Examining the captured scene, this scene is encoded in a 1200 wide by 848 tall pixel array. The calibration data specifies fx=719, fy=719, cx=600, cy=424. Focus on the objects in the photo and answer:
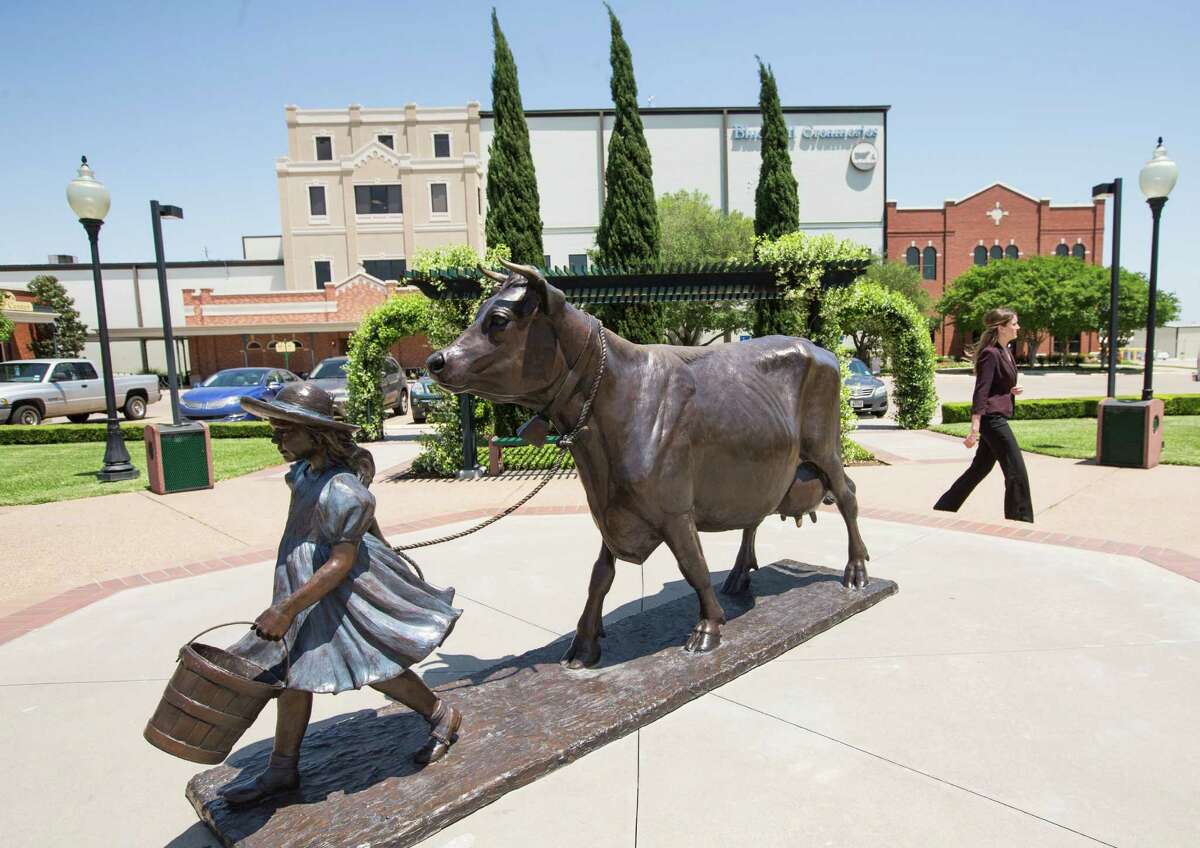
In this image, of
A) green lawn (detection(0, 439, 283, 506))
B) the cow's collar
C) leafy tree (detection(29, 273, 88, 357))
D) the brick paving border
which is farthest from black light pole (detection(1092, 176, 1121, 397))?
leafy tree (detection(29, 273, 88, 357))

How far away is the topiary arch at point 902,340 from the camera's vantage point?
12312 millimetres

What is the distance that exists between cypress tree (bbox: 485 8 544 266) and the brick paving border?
6.49 metres

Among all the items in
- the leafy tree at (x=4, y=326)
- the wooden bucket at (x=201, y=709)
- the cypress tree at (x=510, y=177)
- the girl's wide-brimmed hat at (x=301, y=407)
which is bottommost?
the wooden bucket at (x=201, y=709)

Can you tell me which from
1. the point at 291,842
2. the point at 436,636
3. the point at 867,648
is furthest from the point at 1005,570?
the point at 291,842

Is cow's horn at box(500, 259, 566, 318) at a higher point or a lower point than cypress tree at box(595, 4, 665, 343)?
lower

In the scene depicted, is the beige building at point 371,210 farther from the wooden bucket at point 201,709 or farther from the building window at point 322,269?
the wooden bucket at point 201,709

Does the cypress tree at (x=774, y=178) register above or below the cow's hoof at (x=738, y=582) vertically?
above

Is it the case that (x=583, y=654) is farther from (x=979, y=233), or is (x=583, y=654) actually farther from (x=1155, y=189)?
(x=979, y=233)

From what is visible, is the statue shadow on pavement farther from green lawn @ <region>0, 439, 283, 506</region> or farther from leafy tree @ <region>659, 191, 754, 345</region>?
leafy tree @ <region>659, 191, 754, 345</region>

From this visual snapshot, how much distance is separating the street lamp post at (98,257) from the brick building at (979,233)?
45.5 meters

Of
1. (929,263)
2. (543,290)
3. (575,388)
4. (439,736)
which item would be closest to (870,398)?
(575,388)

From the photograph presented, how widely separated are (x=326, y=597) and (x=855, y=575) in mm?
3249

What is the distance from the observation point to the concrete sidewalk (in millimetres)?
2396

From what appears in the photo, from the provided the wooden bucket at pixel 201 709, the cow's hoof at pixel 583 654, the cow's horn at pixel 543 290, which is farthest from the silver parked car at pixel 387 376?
the wooden bucket at pixel 201 709
